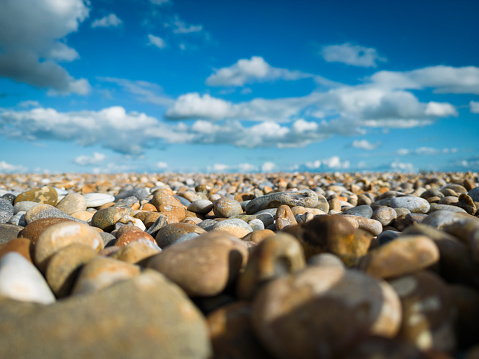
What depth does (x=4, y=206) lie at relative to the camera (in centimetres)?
605

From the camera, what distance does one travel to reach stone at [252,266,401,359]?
1.65 m

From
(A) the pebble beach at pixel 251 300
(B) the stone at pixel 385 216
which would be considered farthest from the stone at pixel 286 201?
(A) the pebble beach at pixel 251 300

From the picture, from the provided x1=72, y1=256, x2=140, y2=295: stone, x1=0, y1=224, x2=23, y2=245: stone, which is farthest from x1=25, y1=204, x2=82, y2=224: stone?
x1=72, y1=256, x2=140, y2=295: stone

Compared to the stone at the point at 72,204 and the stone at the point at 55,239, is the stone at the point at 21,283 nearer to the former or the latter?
the stone at the point at 55,239

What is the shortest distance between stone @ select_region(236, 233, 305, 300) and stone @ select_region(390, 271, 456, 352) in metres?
0.70

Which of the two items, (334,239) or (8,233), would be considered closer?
Result: (334,239)

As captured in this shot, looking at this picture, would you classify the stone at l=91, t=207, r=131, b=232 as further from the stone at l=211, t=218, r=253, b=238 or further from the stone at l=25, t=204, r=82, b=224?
the stone at l=211, t=218, r=253, b=238

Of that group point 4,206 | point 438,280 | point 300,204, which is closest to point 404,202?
point 300,204

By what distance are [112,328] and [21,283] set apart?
1.07 metres

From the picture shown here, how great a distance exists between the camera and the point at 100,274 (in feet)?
7.58

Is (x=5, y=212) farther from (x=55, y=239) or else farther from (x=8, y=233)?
(x=55, y=239)

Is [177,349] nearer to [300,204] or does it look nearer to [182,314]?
[182,314]

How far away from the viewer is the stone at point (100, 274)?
227 centimetres

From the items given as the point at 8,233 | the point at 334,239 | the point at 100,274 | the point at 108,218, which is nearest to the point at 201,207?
the point at 108,218
